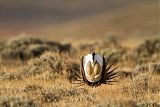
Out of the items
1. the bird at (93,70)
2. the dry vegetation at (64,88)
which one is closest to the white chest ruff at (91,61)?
the bird at (93,70)

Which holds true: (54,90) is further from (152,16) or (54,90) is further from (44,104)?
(152,16)

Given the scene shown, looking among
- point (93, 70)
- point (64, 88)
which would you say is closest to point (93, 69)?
point (93, 70)

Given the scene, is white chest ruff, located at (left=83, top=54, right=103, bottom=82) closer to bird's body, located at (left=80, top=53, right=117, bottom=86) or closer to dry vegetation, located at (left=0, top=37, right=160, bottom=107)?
bird's body, located at (left=80, top=53, right=117, bottom=86)

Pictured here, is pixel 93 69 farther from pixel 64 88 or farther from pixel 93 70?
pixel 64 88

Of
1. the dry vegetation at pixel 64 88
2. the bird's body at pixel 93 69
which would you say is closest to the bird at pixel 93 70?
the bird's body at pixel 93 69

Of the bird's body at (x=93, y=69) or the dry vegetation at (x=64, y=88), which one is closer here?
the dry vegetation at (x=64, y=88)

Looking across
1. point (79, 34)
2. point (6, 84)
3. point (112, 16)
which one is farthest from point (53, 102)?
point (112, 16)

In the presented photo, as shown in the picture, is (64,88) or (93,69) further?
(64,88)

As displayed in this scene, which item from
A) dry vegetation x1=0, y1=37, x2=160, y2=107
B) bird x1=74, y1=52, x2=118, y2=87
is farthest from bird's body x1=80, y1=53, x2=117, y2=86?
dry vegetation x1=0, y1=37, x2=160, y2=107

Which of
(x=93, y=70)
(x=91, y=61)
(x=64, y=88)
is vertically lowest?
(x=64, y=88)

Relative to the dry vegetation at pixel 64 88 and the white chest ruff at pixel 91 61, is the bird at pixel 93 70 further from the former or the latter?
the dry vegetation at pixel 64 88

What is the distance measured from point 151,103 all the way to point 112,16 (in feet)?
285

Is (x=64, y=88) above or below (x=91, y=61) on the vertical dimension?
below

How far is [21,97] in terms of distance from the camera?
12148 millimetres
